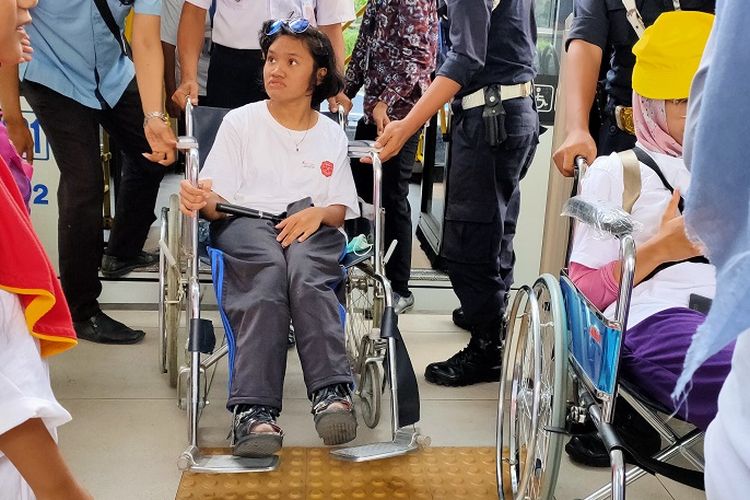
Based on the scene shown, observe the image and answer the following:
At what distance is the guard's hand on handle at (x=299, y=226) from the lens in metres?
2.34

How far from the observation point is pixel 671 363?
154 centimetres

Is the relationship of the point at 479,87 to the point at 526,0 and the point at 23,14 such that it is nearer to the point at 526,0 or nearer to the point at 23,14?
the point at 526,0

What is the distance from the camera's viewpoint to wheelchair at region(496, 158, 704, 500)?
1.44m

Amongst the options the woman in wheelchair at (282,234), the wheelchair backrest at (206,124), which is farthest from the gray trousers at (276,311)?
the wheelchair backrest at (206,124)

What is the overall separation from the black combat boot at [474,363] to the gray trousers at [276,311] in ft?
2.23

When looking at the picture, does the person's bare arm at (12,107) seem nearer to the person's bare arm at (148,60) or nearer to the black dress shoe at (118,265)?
the person's bare arm at (148,60)

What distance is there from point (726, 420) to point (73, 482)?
778 millimetres

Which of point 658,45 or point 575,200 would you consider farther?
point 658,45

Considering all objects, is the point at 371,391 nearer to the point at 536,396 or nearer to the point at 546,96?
A: the point at 536,396

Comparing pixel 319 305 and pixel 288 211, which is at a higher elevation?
pixel 288 211

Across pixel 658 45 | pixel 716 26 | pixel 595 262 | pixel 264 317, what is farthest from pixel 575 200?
pixel 716 26

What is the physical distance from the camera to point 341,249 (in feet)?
7.81

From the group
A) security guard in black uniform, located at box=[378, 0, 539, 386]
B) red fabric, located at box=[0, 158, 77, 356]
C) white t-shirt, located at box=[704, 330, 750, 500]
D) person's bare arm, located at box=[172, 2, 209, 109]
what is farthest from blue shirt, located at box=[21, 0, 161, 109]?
white t-shirt, located at box=[704, 330, 750, 500]

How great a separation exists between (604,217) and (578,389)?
0.41m
